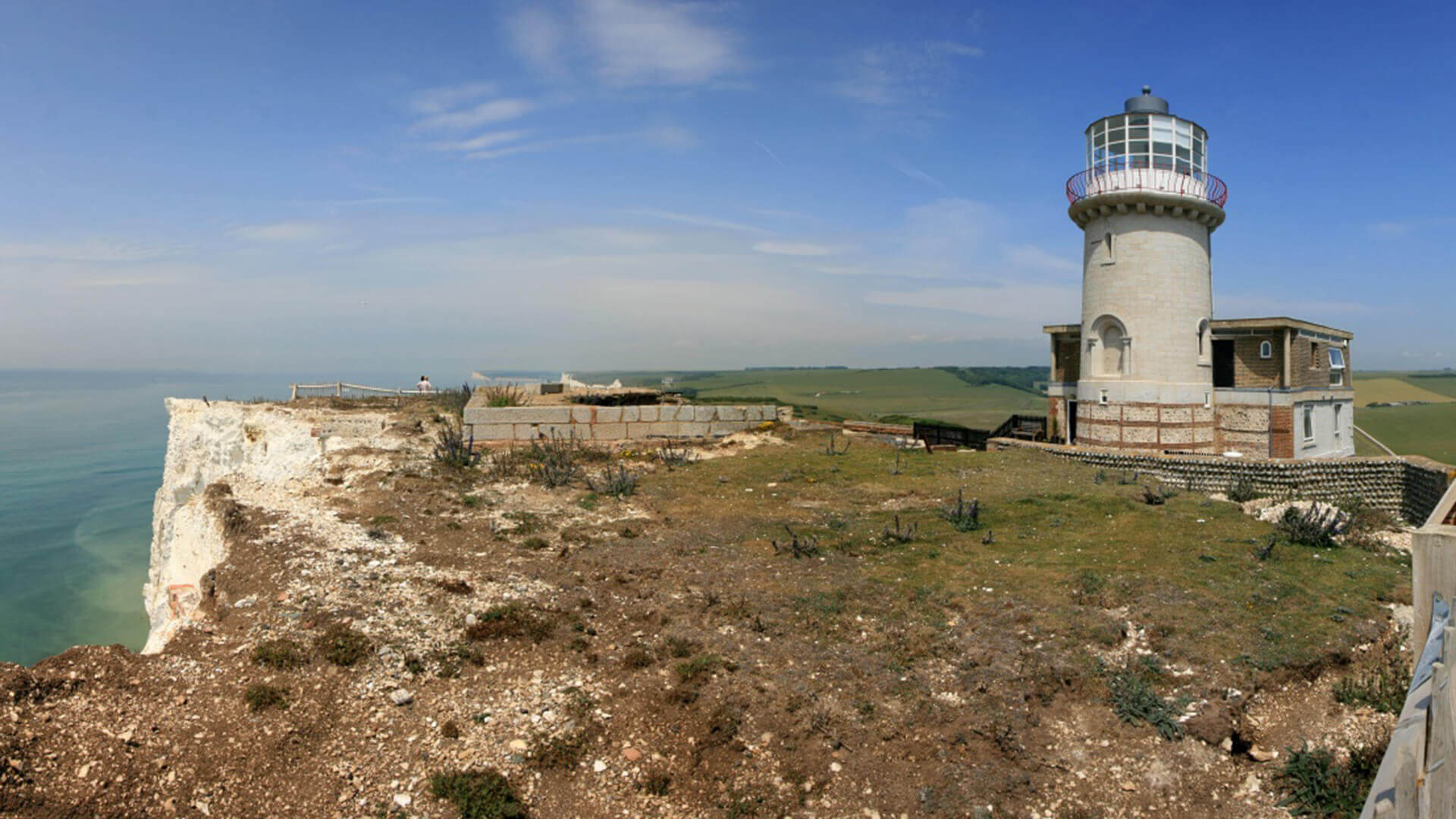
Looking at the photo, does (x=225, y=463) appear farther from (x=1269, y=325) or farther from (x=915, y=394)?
(x=915, y=394)

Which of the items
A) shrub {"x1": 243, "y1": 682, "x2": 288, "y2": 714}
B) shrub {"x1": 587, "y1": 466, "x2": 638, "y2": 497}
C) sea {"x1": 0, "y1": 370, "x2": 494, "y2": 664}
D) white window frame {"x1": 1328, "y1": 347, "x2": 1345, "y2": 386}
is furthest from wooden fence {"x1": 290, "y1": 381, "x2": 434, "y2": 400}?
white window frame {"x1": 1328, "y1": 347, "x2": 1345, "y2": 386}

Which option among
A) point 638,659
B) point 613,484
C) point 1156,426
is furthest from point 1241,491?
point 638,659

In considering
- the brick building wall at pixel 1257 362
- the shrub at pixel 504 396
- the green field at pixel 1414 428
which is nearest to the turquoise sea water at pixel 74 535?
the shrub at pixel 504 396

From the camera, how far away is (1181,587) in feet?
30.1

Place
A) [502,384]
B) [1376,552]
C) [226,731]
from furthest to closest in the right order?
[502,384]
[1376,552]
[226,731]

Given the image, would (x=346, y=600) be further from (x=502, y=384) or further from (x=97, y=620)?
(x=97, y=620)

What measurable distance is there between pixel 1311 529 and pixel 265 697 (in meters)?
14.5

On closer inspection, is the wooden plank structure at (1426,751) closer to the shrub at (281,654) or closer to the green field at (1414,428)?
the shrub at (281,654)

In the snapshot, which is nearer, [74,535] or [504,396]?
[504,396]

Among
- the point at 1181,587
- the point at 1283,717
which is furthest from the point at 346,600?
the point at 1181,587

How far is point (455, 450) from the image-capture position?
16094 millimetres

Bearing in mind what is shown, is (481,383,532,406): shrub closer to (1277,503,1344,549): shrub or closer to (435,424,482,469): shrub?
(435,424,482,469): shrub

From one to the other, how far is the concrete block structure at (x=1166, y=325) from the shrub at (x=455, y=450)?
1932 cm

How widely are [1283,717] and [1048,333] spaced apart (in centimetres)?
2167
